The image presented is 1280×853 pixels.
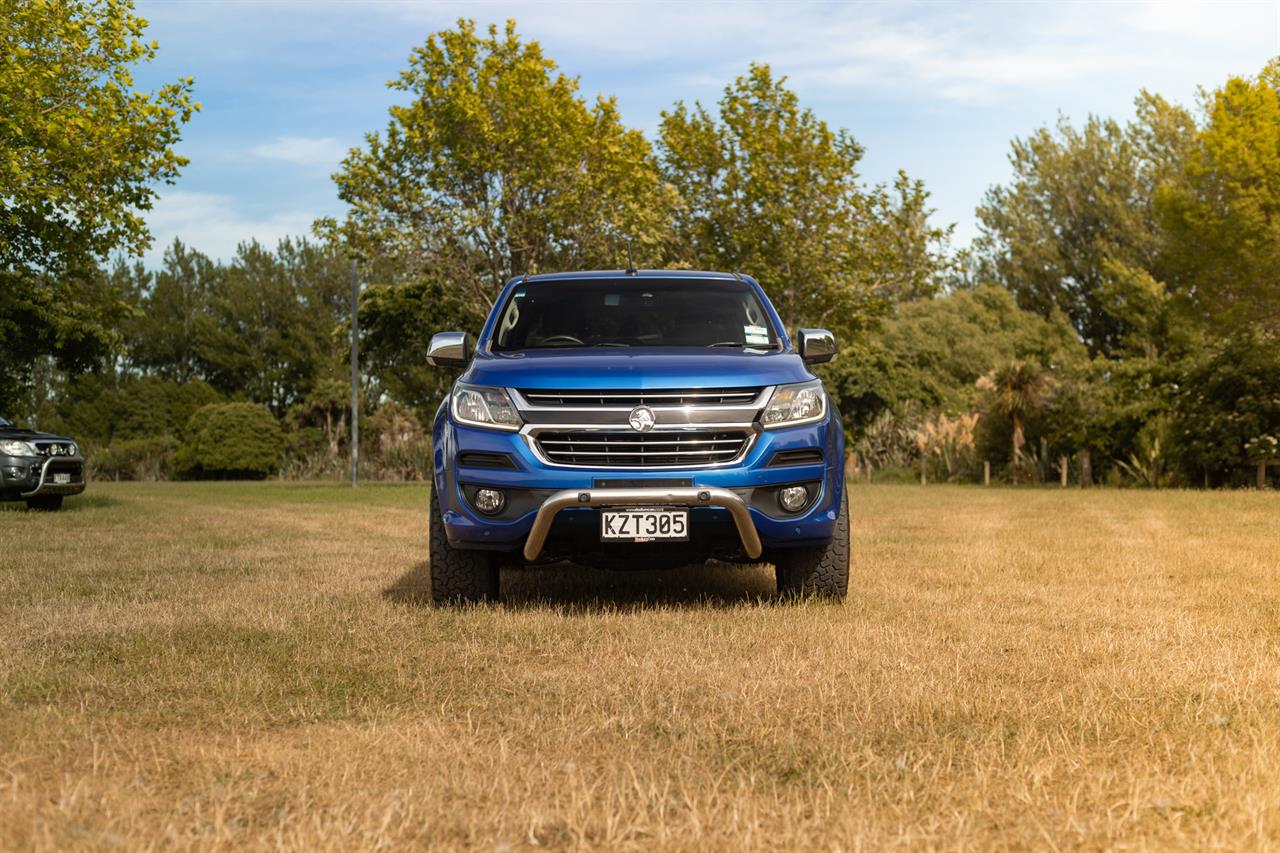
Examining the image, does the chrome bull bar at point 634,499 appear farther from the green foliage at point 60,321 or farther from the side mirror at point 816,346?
the green foliage at point 60,321

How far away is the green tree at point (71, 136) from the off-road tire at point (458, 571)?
12.4 meters

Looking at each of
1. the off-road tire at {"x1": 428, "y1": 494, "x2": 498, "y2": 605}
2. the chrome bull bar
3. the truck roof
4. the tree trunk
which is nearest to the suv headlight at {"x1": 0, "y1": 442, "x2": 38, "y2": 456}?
the truck roof

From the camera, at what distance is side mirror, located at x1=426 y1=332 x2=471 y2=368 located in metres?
8.05

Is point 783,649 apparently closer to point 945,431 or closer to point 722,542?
point 722,542

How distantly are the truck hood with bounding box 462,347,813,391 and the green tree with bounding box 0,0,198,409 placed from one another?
12.6 meters

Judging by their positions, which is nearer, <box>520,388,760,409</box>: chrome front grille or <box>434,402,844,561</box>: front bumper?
<box>434,402,844,561</box>: front bumper

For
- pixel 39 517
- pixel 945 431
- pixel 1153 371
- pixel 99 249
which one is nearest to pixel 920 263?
pixel 945 431

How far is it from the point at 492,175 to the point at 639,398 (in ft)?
66.1

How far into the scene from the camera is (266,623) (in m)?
7.10

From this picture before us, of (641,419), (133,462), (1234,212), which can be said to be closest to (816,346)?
(641,419)

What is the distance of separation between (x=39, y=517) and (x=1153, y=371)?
21538 mm

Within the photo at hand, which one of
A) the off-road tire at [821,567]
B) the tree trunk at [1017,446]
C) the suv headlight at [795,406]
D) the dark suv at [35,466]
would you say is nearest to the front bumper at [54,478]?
the dark suv at [35,466]

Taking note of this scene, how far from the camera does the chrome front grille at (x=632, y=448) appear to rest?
7.08 meters

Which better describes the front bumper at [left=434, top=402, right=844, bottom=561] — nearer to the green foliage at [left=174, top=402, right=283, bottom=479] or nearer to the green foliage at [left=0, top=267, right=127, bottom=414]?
the green foliage at [left=0, top=267, right=127, bottom=414]
